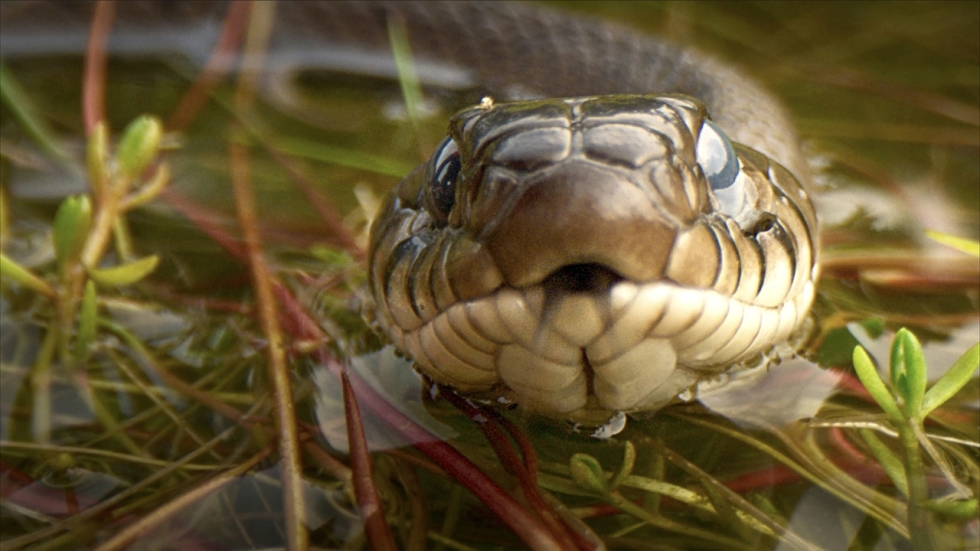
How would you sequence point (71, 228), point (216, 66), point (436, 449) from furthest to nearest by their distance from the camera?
point (216, 66) < point (71, 228) < point (436, 449)

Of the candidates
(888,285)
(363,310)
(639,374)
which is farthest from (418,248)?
(888,285)

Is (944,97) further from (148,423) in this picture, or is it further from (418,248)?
(148,423)

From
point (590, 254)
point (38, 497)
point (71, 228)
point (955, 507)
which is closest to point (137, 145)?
point (71, 228)

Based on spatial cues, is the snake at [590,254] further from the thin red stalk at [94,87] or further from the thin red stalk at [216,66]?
the thin red stalk at [216,66]

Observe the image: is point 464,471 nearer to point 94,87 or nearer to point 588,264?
point 588,264

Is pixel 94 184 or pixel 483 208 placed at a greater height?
pixel 94 184

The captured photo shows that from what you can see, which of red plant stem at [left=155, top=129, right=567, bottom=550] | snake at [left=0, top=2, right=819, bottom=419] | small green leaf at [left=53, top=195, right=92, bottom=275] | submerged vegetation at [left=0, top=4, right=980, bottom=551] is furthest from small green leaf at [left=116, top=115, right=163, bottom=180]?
snake at [left=0, top=2, right=819, bottom=419]

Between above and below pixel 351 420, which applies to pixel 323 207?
above

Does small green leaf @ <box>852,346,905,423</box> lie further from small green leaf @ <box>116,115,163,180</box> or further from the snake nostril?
small green leaf @ <box>116,115,163,180</box>
